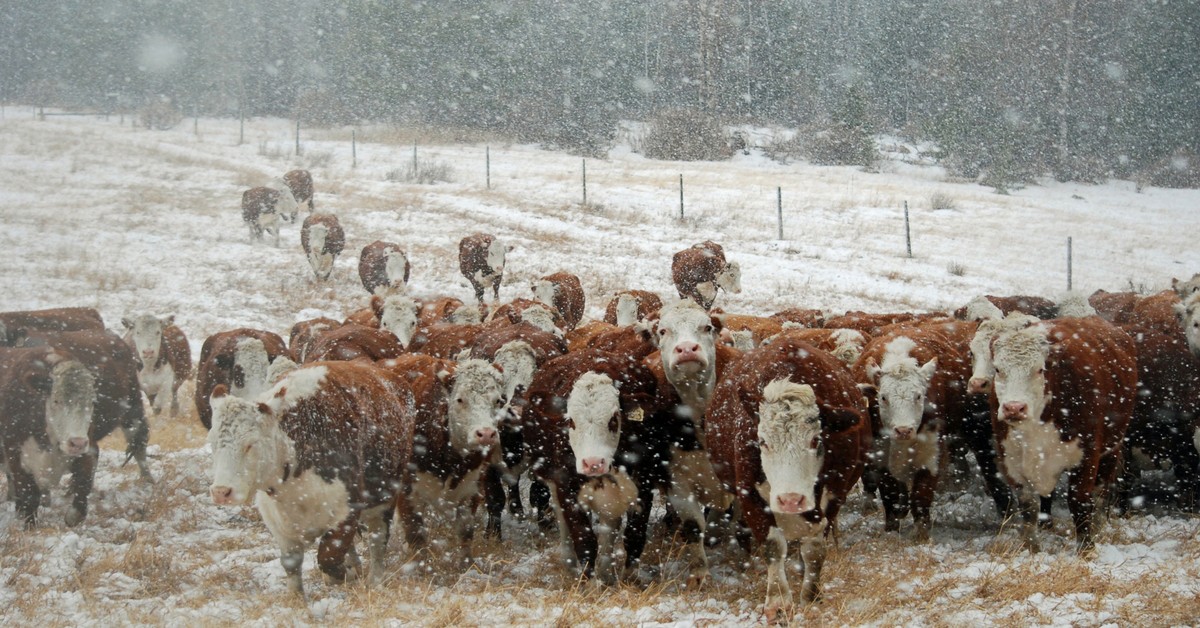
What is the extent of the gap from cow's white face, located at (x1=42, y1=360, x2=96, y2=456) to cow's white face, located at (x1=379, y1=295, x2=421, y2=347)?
3.59 meters

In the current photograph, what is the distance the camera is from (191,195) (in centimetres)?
2694

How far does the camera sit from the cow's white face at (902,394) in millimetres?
5820

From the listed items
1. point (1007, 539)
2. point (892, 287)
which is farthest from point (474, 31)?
point (1007, 539)

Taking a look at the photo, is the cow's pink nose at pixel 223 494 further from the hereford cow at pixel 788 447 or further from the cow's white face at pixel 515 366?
the hereford cow at pixel 788 447

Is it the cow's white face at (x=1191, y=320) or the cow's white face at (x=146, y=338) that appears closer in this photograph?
the cow's white face at (x=1191, y=320)

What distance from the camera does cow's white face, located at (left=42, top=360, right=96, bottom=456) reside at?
7.05 m

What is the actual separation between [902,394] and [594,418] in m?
2.20

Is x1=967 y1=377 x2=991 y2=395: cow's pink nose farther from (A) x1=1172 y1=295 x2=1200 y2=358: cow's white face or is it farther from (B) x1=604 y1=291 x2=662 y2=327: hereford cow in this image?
(B) x1=604 y1=291 x2=662 y2=327: hereford cow

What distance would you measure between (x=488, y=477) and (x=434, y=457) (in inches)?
29.5

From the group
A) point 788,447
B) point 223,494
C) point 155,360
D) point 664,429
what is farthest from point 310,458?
point 155,360

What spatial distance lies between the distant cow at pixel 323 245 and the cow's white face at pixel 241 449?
14.2 metres

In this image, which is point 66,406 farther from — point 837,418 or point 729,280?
point 729,280

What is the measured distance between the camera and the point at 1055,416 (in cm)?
576

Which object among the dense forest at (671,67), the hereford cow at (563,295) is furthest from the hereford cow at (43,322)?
the dense forest at (671,67)
